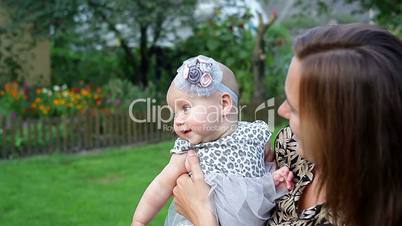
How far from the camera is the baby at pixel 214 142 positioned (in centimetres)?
199

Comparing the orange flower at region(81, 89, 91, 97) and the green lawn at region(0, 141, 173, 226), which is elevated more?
the orange flower at region(81, 89, 91, 97)

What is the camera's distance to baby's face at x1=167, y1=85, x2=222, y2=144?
2090 mm

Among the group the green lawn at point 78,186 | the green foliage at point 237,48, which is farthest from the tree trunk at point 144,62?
the green lawn at point 78,186

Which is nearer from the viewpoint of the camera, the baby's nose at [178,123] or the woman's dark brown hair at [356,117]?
the woman's dark brown hair at [356,117]

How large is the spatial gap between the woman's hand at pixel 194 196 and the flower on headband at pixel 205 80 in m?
0.23

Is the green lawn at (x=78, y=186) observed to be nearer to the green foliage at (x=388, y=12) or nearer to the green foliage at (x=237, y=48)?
the green foliage at (x=237, y=48)

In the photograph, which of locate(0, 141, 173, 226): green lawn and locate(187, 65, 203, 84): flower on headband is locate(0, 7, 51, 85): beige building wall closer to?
locate(0, 141, 173, 226): green lawn

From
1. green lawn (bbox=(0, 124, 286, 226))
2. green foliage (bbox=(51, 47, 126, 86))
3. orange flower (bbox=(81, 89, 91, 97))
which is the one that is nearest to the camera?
green lawn (bbox=(0, 124, 286, 226))

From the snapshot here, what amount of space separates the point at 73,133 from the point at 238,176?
7.13 m

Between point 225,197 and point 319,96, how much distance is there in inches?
25.8

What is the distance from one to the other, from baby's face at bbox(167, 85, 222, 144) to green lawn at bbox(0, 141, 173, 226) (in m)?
3.30

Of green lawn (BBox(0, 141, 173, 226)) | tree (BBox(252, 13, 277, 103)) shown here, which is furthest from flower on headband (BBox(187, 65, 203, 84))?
tree (BBox(252, 13, 277, 103))

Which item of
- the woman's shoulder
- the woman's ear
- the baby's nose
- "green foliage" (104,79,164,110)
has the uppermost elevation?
the woman's ear

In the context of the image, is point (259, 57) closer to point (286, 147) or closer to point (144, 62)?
point (144, 62)
